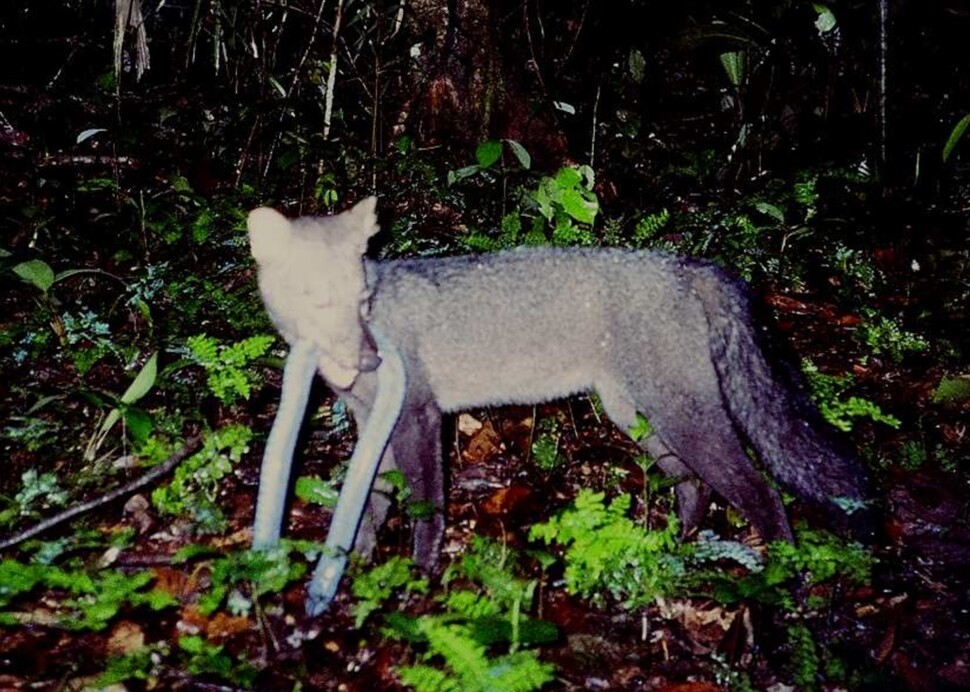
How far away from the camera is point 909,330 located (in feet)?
19.5

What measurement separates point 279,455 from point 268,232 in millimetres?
992

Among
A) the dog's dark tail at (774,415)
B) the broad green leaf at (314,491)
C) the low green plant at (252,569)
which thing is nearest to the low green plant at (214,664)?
the low green plant at (252,569)

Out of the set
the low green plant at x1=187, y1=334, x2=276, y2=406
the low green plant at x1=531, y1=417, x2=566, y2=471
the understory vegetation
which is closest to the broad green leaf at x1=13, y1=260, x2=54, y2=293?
the understory vegetation

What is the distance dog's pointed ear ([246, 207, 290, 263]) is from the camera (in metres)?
3.16

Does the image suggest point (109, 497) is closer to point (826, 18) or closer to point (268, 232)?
point (268, 232)

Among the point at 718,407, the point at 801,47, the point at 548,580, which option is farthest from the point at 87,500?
the point at 801,47

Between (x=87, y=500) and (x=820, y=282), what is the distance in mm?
6178

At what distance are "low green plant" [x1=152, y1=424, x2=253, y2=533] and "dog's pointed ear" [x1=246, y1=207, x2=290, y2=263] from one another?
0.99 m

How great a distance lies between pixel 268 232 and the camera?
3215 mm

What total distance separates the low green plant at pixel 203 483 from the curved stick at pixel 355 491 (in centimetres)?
77

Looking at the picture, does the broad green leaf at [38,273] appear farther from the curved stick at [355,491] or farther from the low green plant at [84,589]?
the curved stick at [355,491]

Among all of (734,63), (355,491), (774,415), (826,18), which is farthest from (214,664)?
(734,63)

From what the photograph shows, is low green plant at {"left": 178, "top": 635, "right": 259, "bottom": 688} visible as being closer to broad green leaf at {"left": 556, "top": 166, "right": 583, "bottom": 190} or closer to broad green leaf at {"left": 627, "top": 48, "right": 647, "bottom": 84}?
broad green leaf at {"left": 556, "top": 166, "right": 583, "bottom": 190}

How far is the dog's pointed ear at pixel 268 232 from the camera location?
10.4ft
